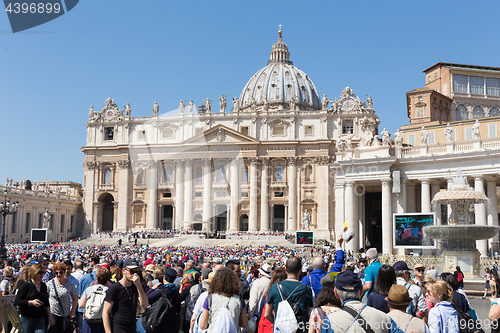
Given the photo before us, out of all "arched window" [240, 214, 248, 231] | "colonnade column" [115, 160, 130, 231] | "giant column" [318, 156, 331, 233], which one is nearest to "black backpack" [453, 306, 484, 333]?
"giant column" [318, 156, 331, 233]

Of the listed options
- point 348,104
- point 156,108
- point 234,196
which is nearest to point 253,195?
point 234,196

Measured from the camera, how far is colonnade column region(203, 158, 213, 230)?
209ft

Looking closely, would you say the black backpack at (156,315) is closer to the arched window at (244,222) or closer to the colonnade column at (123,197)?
the arched window at (244,222)

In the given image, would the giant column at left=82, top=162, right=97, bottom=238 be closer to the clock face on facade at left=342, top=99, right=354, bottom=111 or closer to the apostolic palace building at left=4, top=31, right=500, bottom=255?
the apostolic palace building at left=4, top=31, right=500, bottom=255

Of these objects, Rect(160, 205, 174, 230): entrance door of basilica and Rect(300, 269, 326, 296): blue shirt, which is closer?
Rect(300, 269, 326, 296): blue shirt

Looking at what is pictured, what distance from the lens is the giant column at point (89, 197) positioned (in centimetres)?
6806

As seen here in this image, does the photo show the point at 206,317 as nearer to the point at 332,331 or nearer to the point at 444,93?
the point at 332,331

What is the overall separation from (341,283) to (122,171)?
64.4 m

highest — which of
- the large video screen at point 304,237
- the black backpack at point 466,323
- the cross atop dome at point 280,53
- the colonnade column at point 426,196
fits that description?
the cross atop dome at point 280,53

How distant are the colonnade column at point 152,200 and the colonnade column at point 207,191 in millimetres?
7057

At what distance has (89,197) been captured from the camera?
68.8m

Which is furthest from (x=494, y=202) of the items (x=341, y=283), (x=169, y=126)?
(x=169, y=126)

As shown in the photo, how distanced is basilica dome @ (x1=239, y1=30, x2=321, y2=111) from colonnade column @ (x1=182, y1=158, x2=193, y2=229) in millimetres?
28155

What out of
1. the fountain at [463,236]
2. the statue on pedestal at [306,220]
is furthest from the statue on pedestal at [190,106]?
the fountain at [463,236]
